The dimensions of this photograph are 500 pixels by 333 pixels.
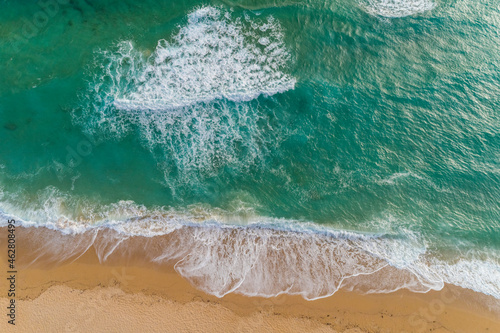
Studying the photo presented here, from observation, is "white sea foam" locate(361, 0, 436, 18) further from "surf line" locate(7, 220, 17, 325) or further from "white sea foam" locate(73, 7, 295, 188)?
"surf line" locate(7, 220, 17, 325)

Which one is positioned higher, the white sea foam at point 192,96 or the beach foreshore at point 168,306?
the white sea foam at point 192,96

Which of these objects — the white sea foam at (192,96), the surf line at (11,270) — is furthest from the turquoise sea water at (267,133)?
the surf line at (11,270)

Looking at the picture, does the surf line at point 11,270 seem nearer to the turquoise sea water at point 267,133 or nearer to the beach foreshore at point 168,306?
the beach foreshore at point 168,306

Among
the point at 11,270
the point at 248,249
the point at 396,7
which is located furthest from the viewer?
the point at 396,7

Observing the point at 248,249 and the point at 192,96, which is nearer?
the point at 248,249

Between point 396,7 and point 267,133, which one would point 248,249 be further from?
point 396,7

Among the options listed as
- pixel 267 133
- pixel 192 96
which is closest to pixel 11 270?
pixel 192 96
